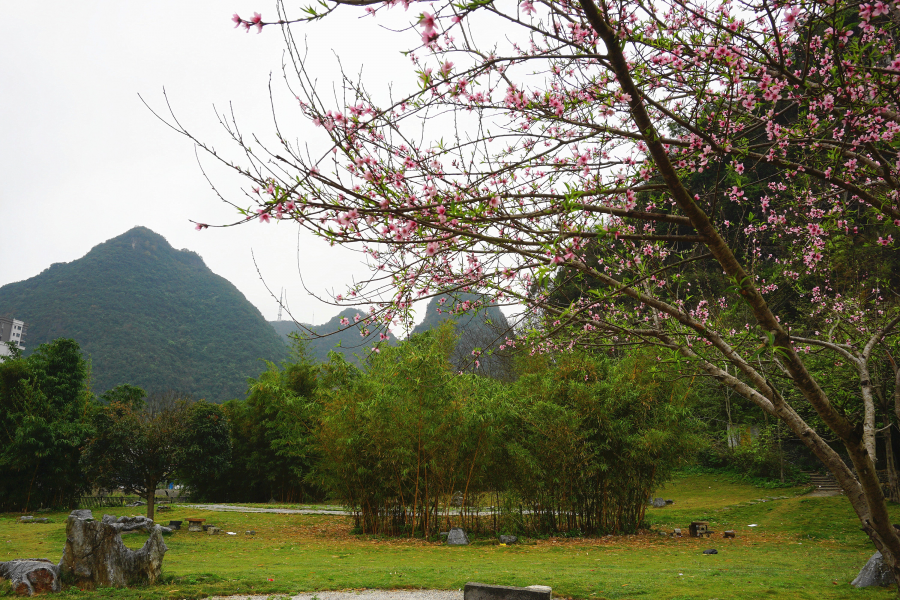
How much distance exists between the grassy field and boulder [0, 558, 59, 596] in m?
0.19

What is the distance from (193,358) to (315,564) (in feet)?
119

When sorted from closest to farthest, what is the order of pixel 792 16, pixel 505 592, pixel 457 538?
1. pixel 792 16
2. pixel 505 592
3. pixel 457 538

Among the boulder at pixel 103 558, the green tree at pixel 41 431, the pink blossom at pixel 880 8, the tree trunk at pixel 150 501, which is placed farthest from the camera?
the green tree at pixel 41 431

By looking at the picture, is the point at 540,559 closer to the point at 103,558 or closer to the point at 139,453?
the point at 103,558

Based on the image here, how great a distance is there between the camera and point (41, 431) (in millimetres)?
13477

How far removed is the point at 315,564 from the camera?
6660 millimetres

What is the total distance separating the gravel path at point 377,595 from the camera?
15.4ft

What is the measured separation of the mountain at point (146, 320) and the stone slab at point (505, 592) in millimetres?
31828

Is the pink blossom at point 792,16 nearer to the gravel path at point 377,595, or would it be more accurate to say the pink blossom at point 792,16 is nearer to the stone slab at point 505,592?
the stone slab at point 505,592

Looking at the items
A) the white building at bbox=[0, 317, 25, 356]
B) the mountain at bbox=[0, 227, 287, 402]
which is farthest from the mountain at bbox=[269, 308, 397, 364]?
the white building at bbox=[0, 317, 25, 356]

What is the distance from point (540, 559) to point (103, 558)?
525 cm

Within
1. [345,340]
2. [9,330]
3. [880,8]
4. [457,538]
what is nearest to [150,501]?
[457,538]

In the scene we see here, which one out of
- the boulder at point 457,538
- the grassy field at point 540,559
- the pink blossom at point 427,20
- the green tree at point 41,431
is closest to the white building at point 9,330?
the green tree at point 41,431

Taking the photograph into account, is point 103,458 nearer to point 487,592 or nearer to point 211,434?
point 211,434
